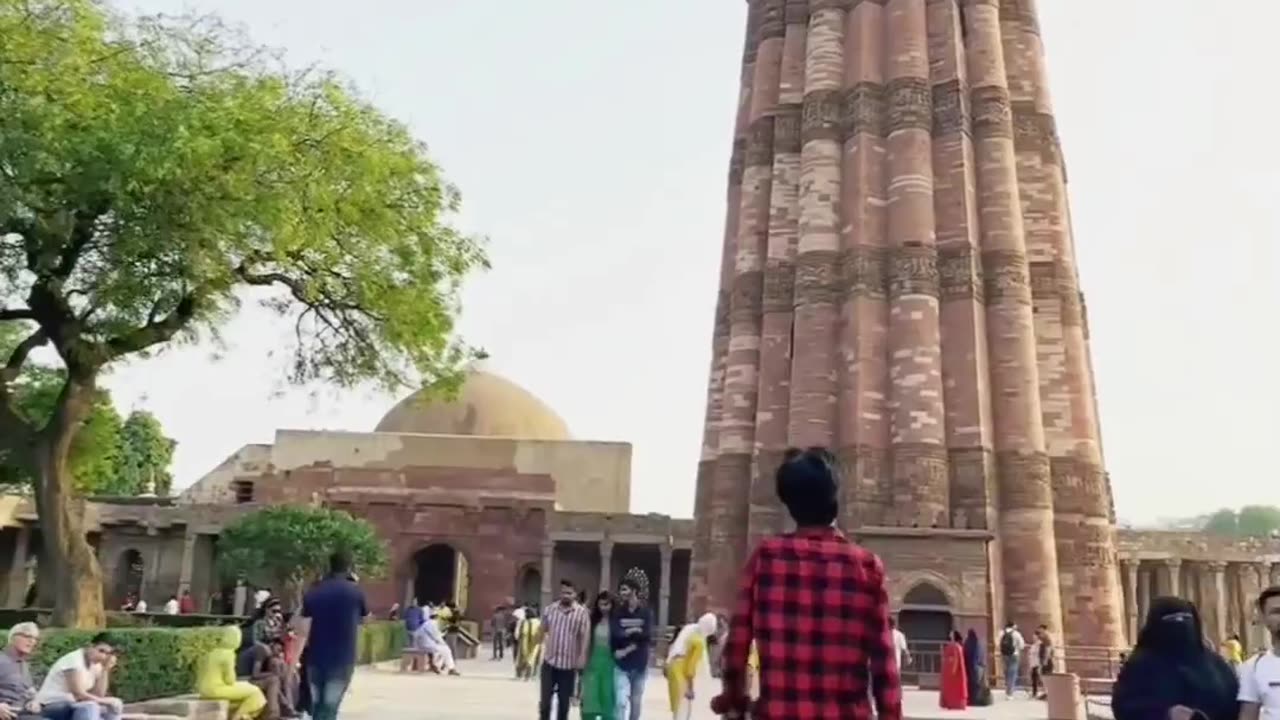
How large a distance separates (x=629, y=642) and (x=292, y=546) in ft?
85.6

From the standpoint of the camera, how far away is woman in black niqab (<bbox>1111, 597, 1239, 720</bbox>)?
4812 mm

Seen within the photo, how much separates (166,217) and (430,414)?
31858 mm

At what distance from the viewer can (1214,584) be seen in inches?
1491

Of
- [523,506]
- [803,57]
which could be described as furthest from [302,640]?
[523,506]

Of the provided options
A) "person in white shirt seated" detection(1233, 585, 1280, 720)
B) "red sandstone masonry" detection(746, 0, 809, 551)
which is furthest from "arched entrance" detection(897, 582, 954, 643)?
"person in white shirt seated" detection(1233, 585, 1280, 720)

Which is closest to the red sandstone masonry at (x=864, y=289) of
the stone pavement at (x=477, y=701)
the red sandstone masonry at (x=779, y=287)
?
the red sandstone masonry at (x=779, y=287)

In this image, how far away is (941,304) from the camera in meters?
27.6

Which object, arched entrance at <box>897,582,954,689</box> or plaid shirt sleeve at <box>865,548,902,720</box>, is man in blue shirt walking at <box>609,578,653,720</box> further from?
arched entrance at <box>897,582,954,689</box>

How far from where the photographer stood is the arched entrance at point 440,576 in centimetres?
4316

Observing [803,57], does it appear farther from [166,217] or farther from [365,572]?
[166,217]

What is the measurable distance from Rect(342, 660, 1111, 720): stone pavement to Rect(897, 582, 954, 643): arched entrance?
1565 millimetres

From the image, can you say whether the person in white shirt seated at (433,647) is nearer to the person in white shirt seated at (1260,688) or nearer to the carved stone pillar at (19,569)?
the person in white shirt seated at (1260,688)

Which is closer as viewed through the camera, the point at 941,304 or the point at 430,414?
the point at 941,304

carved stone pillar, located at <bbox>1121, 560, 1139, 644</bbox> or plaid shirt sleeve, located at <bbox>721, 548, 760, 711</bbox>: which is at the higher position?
carved stone pillar, located at <bbox>1121, 560, 1139, 644</bbox>
